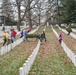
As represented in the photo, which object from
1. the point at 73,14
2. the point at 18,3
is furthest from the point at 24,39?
the point at 73,14

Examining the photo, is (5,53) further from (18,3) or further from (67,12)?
(67,12)

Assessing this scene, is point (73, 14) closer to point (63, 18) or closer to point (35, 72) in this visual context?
point (63, 18)

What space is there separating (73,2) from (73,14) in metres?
3.11

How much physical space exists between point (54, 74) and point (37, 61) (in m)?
3.89

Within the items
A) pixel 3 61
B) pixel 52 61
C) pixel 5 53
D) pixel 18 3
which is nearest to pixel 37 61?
pixel 52 61

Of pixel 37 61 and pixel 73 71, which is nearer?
pixel 73 71

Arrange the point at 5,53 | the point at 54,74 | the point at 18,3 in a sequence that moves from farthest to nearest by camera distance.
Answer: the point at 18,3 → the point at 5,53 → the point at 54,74

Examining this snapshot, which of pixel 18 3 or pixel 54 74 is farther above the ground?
pixel 18 3

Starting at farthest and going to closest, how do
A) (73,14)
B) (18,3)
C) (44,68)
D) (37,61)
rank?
(73,14) < (18,3) < (37,61) < (44,68)

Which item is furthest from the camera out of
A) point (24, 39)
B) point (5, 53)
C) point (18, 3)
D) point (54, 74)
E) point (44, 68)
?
point (18, 3)

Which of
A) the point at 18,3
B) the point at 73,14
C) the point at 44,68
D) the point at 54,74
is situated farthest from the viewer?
the point at 73,14

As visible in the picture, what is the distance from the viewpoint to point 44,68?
1466cm

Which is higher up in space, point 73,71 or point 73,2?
point 73,2

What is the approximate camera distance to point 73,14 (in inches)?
2581
